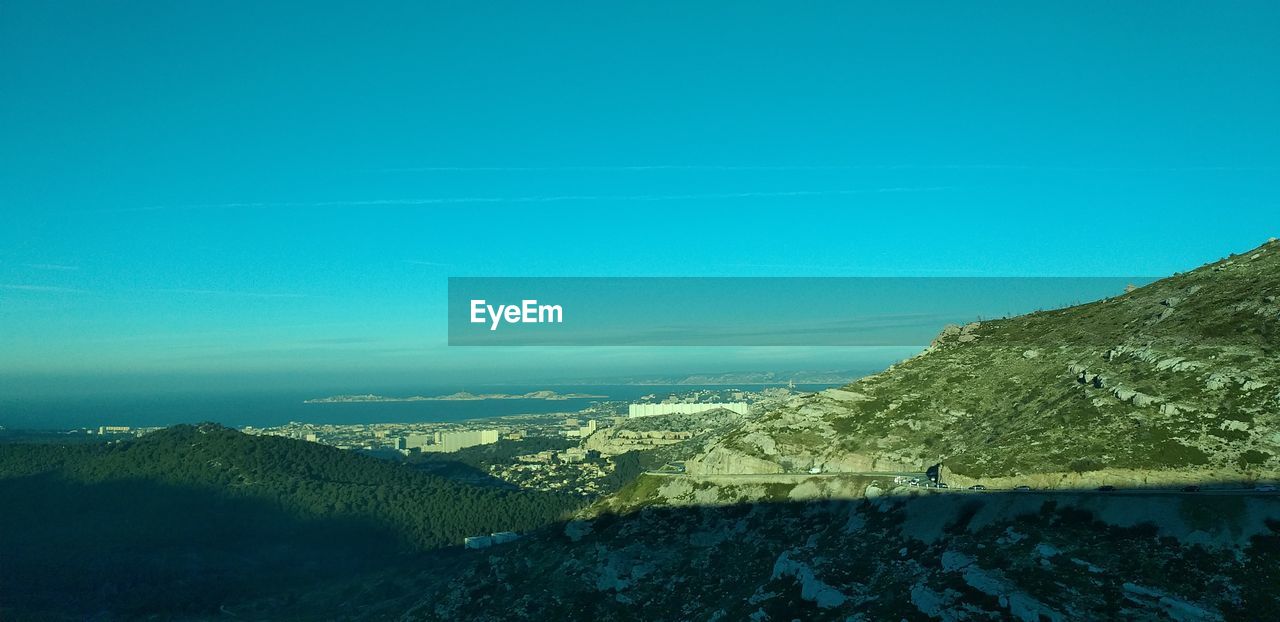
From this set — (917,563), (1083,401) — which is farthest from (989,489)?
(1083,401)

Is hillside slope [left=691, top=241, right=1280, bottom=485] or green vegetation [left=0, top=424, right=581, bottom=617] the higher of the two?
hillside slope [left=691, top=241, right=1280, bottom=485]

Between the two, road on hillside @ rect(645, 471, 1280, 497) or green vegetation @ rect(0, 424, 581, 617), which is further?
green vegetation @ rect(0, 424, 581, 617)

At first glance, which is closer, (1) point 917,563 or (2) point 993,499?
(1) point 917,563

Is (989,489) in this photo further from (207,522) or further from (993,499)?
(207,522)

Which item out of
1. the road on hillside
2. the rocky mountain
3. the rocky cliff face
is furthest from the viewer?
the road on hillside

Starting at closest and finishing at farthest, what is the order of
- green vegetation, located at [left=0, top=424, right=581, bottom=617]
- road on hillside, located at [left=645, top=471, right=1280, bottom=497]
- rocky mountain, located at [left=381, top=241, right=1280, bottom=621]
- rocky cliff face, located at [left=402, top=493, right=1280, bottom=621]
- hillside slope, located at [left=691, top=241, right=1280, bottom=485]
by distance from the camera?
1. rocky cliff face, located at [left=402, top=493, right=1280, bottom=621]
2. rocky mountain, located at [left=381, top=241, right=1280, bottom=621]
3. road on hillside, located at [left=645, top=471, right=1280, bottom=497]
4. hillside slope, located at [left=691, top=241, right=1280, bottom=485]
5. green vegetation, located at [left=0, top=424, right=581, bottom=617]

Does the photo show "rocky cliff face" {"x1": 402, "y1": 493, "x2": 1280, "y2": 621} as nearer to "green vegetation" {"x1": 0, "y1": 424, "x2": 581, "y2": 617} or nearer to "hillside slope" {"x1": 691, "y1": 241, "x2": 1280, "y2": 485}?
"hillside slope" {"x1": 691, "y1": 241, "x2": 1280, "y2": 485}

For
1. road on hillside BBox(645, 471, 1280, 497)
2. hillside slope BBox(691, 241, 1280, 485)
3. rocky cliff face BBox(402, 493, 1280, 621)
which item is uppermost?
hillside slope BBox(691, 241, 1280, 485)

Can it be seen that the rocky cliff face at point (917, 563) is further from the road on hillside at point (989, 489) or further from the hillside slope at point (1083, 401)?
the hillside slope at point (1083, 401)

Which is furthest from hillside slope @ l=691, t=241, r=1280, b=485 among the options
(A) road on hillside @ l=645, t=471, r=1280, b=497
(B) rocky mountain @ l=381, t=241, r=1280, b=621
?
(A) road on hillside @ l=645, t=471, r=1280, b=497
